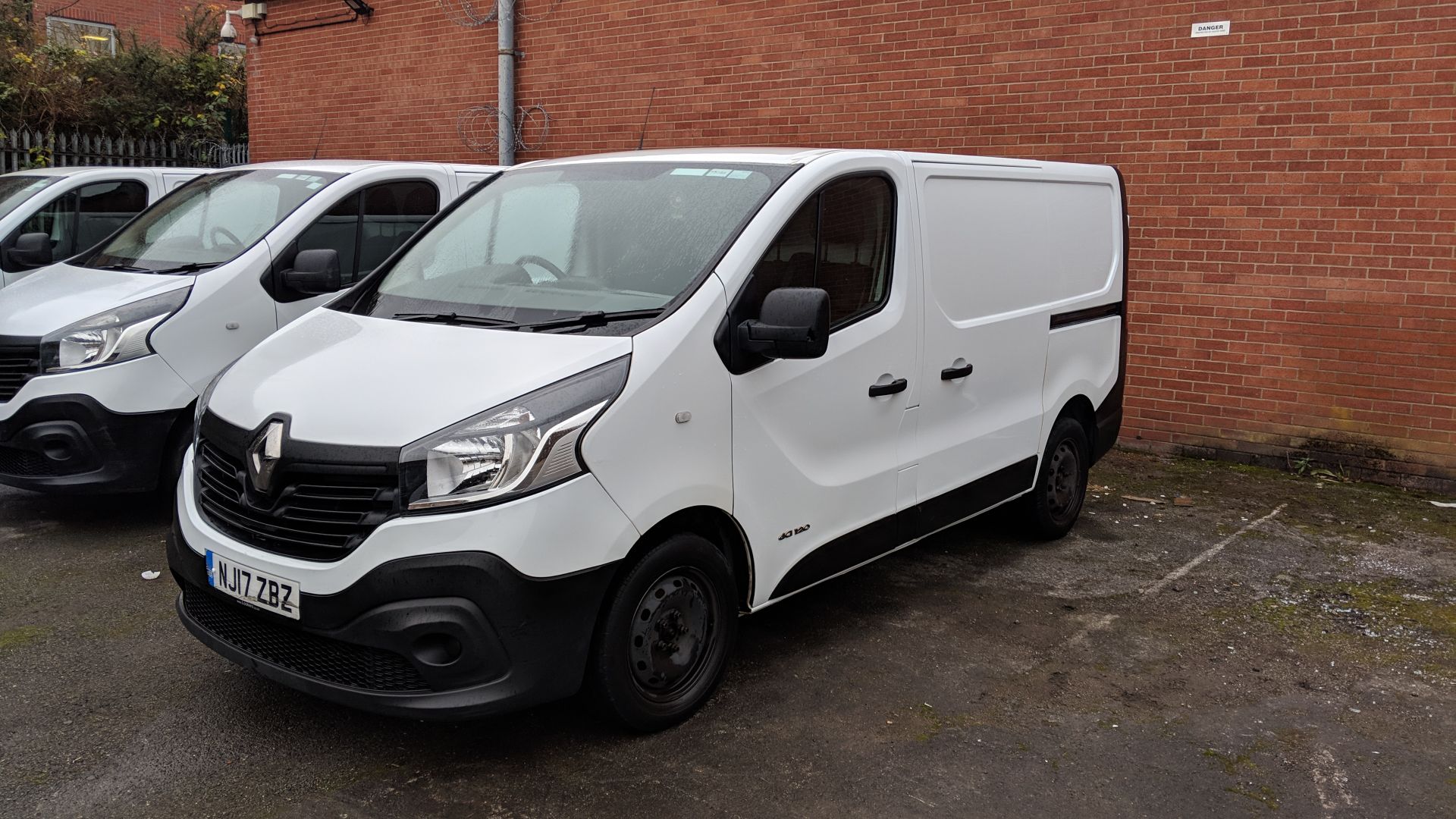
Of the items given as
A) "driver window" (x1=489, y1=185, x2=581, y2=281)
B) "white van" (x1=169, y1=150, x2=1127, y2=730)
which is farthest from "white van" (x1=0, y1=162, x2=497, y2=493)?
"white van" (x1=169, y1=150, x2=1127, y2=730)

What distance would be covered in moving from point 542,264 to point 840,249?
1087mm

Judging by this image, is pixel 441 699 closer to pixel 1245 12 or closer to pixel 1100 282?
pixel 1100 282

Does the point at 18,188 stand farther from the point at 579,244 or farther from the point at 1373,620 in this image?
the point at 1373,620

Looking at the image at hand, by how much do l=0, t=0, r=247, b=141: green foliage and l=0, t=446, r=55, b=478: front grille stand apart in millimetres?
11630

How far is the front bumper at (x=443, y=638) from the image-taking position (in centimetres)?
323

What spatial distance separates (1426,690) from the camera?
14.4 ft

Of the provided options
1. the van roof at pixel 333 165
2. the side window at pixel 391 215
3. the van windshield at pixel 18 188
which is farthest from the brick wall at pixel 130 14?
the side window at pixel 391 215

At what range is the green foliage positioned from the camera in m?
15.7

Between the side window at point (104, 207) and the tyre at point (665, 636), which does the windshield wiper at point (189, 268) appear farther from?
the tyre at point (665, 636)

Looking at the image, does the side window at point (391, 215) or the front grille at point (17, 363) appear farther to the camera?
the side window at point (391, 215)

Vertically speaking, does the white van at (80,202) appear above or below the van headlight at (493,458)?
above

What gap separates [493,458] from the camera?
3.30 metres

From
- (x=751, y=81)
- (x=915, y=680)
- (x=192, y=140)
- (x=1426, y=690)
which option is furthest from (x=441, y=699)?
(x=192, y=140)

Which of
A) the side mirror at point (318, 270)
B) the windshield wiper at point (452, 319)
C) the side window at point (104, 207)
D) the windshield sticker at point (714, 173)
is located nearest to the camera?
the windshield wiper at point (452, 319)
